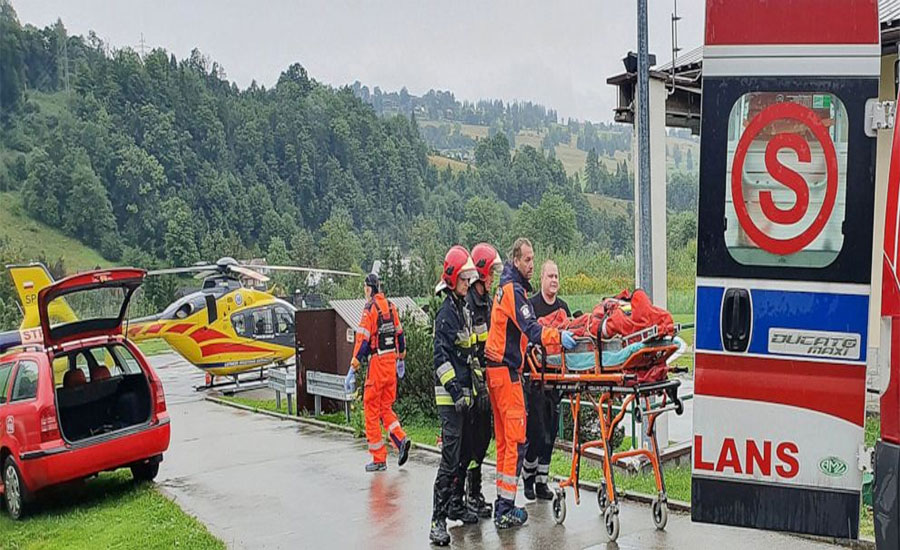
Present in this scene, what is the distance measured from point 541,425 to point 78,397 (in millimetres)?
4956

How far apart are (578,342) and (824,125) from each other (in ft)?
8.41

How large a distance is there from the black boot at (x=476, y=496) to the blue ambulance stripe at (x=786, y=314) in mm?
3187

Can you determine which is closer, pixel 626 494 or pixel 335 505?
pixel 626 494

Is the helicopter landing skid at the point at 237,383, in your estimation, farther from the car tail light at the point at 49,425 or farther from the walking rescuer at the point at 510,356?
the walking rescuer at the point at 510,356

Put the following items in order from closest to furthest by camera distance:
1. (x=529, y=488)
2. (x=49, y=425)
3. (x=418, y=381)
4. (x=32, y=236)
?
1. (x=529, y=488)
2. (x=49, y=425)
3. (x=418, y=381)
4. (x=32, y=236)

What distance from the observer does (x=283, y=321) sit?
21109 mm

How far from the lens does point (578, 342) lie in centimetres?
638

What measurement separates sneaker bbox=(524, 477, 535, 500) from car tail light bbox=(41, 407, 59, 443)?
A: 4.30 meters

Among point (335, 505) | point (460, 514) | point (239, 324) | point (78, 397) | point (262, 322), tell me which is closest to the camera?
point (460, 514)

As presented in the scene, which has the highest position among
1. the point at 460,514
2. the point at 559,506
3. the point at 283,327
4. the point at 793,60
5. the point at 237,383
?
the point at 793,60

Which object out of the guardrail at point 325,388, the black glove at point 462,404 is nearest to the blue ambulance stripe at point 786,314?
the black glove at point 462,404

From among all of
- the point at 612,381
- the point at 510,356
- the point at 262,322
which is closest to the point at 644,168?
the point at 510,356

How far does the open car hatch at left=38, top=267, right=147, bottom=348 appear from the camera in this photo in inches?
324

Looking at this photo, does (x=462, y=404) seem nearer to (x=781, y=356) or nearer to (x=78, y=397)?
(x=781, y=356)
